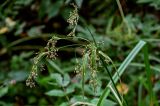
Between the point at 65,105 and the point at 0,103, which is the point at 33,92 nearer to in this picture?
the point at 0,103

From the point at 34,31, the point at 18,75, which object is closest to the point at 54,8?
the point at 34,31

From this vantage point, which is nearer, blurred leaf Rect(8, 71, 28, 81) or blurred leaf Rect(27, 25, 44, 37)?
blurred leaf Rect(8, 71, 28, 81)

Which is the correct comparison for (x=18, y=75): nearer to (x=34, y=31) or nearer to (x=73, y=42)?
(x=34, y=31)

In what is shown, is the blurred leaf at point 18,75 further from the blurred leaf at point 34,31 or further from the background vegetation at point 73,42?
the blurred leaf at point 34,31

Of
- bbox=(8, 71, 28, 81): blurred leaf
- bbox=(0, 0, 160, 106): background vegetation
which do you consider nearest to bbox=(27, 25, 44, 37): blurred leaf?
bbox=(0, 0, 160, 106): background vegetation

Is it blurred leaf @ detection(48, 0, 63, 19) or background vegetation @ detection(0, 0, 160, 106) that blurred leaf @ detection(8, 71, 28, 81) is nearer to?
background vegetation @ detection(0, 0, 160, 106)

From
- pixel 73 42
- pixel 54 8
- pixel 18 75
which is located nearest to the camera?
pixel 18 75

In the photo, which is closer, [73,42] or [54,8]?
[54,8]

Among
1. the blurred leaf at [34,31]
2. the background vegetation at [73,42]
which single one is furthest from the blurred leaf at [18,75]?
the blurred leaf at [34,31]

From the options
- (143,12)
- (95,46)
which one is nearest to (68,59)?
(143,12)
